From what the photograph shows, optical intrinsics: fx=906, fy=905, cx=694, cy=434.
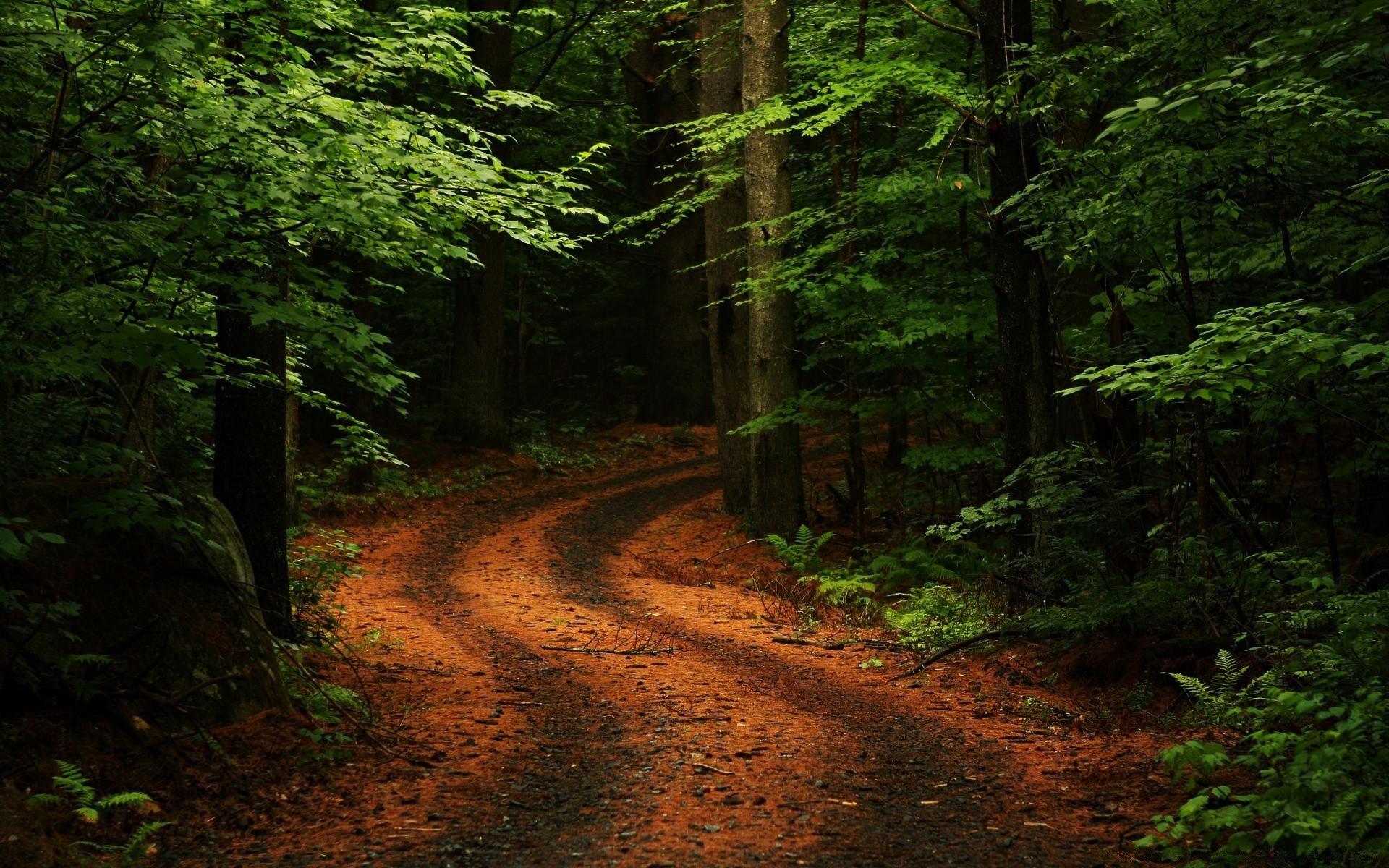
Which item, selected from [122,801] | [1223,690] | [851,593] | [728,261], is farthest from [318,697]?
[728,261]

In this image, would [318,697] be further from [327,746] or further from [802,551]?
[802,551]

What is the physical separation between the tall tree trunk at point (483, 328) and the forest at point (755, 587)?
10.2 metres

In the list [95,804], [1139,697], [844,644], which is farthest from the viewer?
[844,644]

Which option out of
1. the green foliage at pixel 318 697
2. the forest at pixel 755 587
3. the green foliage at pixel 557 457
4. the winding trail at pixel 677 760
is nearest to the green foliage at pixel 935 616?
the forest at pixel 755 587

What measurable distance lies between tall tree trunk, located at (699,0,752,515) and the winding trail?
17.5 feet

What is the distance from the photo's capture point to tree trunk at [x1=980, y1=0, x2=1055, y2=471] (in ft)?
28.2

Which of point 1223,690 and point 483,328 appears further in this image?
point 483,328

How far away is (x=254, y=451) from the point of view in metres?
7.97

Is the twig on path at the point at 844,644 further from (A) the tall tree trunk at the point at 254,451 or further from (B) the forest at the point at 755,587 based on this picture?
(A) the tall tree trunk at the point at 254,451

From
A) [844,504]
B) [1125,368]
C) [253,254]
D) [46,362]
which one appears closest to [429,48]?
[253,254]

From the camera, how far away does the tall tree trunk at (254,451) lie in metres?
7.84

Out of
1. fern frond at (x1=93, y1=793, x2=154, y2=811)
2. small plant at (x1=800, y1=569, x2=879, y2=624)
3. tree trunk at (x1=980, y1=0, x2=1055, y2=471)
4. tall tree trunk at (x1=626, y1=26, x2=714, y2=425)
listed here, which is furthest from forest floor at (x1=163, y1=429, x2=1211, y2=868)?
tall tree trunk at (x1=626, y1=26, x2=714, y2=425)

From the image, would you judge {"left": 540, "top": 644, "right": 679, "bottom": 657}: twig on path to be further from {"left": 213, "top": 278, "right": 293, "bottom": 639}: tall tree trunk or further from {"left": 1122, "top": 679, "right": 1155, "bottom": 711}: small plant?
{"left": 1122, "top": 679, "right": 1155, "bottom": 711}: small plant

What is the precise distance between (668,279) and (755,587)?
47.8 feet
